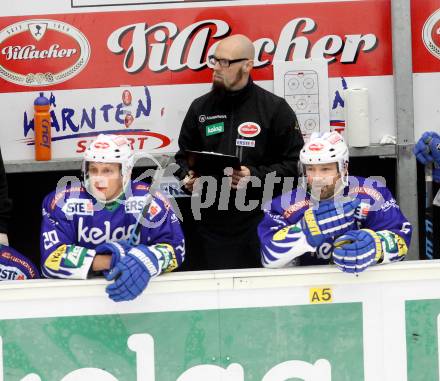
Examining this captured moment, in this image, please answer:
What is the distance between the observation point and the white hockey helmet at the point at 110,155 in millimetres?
5055

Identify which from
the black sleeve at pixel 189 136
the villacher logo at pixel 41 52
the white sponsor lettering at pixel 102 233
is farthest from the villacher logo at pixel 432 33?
the white sponsor lettering at pixel 102 233

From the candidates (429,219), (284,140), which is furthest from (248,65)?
(429,219)

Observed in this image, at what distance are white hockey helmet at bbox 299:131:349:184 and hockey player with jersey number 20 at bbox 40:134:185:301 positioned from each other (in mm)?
669

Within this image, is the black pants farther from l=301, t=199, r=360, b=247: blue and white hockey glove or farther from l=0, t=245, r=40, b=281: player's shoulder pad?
l=301, t=199, r=360, b=247: blue and white hockey glove

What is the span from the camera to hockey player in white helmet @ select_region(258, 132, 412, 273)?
4.77 m

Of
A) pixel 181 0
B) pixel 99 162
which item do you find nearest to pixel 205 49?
pixel 181 0

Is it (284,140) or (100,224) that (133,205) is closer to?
(100,224)

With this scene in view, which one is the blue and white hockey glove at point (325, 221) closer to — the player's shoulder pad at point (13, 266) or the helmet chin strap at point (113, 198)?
the helmet chin strap at point (113, 198)

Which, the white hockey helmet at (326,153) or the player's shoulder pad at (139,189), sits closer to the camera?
the white hockey helmet at (326,153)

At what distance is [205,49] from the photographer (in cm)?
653

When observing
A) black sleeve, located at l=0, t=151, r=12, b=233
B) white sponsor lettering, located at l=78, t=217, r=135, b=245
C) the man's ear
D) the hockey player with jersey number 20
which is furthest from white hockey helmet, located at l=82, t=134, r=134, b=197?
the man's ear

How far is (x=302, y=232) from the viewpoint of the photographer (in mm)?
4836

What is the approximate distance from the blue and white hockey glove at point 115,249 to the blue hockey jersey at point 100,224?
44 mm

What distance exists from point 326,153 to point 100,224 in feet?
3.55
